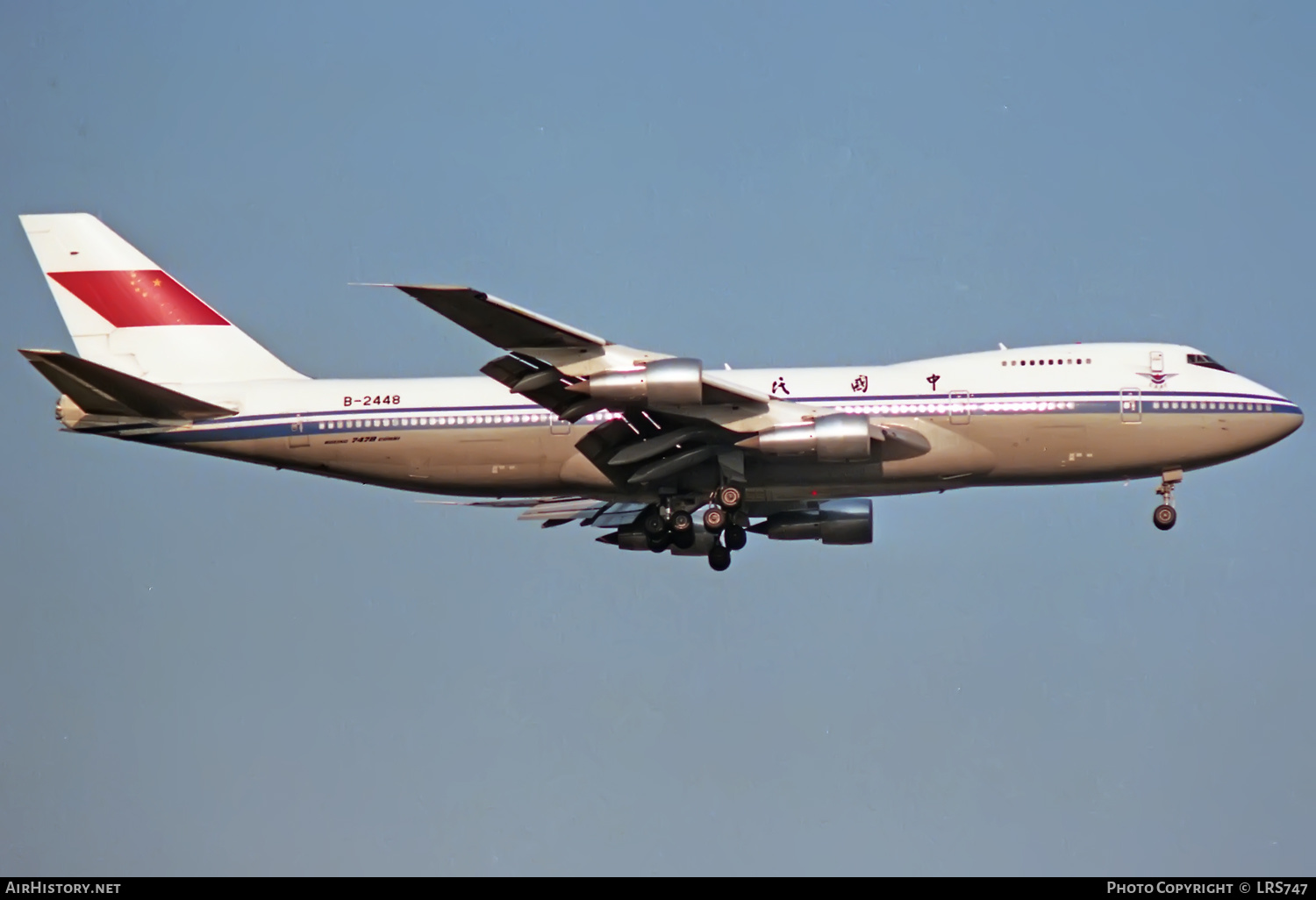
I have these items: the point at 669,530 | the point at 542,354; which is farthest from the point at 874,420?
the point at 542,354

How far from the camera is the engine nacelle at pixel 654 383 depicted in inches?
1596

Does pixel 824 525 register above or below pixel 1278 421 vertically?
below

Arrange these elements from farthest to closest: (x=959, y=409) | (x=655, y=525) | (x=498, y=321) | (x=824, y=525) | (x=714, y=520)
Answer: (x=824, y=525)
(x=655, y=525)
(x=714, y=520)
(x=959, y=409)
(x=498, y=321)

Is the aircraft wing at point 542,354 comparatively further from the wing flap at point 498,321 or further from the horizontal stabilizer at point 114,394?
the horizontal stabilizer at point 114,394

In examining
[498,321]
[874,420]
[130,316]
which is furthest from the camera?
[130,316]

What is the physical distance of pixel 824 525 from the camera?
49.3 meters

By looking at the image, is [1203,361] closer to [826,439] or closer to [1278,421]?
[1278,421]

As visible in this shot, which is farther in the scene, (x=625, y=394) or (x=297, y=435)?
(x=297, y=435)

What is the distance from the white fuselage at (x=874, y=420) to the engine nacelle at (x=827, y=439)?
3.91 ft

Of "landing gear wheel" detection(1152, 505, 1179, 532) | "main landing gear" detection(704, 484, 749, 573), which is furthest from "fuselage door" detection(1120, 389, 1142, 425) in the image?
"main landing gear" detection(704, 484, 749, 573)

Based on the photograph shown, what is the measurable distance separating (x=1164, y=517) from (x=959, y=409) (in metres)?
6.24

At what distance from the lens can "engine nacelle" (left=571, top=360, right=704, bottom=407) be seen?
133 feet
